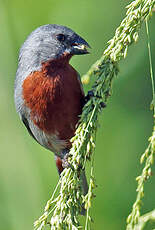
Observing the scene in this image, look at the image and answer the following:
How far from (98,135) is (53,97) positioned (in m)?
1.72

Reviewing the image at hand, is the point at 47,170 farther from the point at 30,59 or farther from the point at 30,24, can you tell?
the point at 30,24

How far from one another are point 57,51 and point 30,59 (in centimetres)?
26

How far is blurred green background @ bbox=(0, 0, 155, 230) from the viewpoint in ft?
14.2

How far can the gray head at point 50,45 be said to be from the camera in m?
3.73

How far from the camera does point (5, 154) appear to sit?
185 inches

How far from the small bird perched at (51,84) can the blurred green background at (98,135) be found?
566 mm

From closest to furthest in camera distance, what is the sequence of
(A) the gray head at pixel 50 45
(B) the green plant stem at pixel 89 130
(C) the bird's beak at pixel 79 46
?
(B) the green plant stem at pixel 89 130, (C) the bird's beak at pixel 79 46, (A) the gray head at pixel 50 45

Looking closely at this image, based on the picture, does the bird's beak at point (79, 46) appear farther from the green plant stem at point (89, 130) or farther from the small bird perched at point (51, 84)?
the green plant stem at point (89, 130)

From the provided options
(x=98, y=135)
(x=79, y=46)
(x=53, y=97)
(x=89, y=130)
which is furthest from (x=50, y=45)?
(x=98, y=135)

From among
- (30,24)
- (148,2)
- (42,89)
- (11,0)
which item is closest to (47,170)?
(42,89)

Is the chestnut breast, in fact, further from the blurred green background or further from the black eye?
the blurred green background

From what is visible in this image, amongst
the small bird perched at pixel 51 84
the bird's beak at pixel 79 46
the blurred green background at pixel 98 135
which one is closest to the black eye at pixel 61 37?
the small bird perched at pixel 51 84

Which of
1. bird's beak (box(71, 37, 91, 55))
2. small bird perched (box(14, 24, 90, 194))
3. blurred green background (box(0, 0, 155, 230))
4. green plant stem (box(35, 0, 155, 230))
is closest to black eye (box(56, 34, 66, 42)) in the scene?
A: small bird perched (box(14, 24, 90, 194))

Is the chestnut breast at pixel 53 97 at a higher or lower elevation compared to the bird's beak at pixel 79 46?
lower
